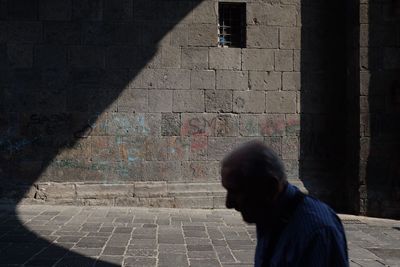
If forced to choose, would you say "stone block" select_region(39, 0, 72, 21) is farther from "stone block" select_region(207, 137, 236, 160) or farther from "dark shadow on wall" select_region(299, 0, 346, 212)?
"dark shadow on wall" select_region(299, 0, 346, 212)

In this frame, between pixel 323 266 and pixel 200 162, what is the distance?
6.71 m

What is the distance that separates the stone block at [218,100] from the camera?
819 cm

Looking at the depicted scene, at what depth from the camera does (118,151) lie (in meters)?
8.05

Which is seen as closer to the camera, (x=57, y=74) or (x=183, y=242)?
(x=183, y=242)

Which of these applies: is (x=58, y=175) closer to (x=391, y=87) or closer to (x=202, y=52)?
(x=202, y=52)

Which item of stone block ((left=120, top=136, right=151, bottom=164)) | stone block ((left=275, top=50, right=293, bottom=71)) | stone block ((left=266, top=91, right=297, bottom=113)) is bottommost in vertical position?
stone block ((left=120, top=136, right=151, bottom=164))

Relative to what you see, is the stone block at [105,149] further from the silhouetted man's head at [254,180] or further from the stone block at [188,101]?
the silhouetted man's head at [254,180]

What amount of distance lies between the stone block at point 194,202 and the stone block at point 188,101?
159cm

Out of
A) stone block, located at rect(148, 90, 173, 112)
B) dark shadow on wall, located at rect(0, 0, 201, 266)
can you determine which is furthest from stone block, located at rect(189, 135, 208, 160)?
dark shadow on wall, located at rect(0, 0, 201, 266)

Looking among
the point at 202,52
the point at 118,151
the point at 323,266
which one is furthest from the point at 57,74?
the point at 323,266

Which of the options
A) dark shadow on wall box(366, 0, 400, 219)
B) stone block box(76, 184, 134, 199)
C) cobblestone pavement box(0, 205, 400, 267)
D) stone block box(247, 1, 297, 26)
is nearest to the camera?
cobblestone pavement box(0, 205, 400, 267)

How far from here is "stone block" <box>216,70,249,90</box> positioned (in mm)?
8203

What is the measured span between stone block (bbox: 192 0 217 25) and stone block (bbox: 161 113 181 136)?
177 centimetres

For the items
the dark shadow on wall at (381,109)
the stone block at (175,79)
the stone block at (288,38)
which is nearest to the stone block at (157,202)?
the stone block at (175,79)
